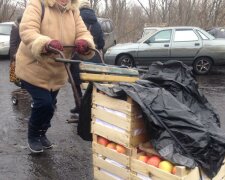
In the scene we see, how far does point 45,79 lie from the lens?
4430 mm

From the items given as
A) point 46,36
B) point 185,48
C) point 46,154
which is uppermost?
point 46,36

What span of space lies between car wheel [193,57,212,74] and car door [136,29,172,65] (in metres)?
0.89

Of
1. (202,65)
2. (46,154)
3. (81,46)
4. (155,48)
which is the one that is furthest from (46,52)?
(202,65)

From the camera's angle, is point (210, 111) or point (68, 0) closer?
point (210, 111)

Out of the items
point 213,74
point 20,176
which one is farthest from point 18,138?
point 213,74

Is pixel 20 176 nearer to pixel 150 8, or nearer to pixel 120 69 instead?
pixel 120 69

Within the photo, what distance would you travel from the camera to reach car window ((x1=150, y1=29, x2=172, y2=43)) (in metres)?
12.4

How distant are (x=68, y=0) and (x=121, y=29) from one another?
2627 cm

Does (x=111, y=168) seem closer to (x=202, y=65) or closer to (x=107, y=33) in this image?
(x=202, y=65)

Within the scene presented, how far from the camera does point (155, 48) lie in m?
12.4

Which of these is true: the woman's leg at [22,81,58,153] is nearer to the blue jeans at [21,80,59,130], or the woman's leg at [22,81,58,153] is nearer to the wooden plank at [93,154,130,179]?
the blue jeans at [21,80,59,130]

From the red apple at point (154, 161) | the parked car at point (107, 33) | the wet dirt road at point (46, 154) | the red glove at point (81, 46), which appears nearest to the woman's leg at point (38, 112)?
the wet dirt road at point (46, 154)

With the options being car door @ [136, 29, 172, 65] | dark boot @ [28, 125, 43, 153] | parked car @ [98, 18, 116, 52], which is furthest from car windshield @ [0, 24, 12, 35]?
dark boot @ [28, 125, 43, 153]

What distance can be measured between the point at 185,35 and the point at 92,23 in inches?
249
